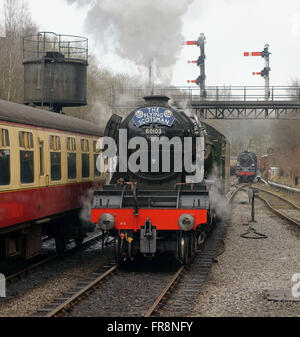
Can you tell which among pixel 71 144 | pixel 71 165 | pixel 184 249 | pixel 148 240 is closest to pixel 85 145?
pixel 71 144

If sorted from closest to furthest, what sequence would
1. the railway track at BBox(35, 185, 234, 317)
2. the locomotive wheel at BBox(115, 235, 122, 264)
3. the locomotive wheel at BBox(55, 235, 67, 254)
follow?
1. the railway track at BBox(35, 185, 234, 317)
2. the locomotive wheel at BBox(115, 235, 122, 264)
3. the locomotive wheel at BBox(55, 235, 67, 254)

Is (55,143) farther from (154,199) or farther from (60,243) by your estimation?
(60,243)

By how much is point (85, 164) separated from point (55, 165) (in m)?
1.92

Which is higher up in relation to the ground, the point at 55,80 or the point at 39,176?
the point at 55,80

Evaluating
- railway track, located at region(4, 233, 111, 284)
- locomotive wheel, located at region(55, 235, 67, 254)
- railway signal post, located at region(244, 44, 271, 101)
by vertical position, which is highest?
railway signal post, located at region(244, 44, 271, 101)

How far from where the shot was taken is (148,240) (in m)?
10.4

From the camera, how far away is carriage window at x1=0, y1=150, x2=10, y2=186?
8805 millimetres

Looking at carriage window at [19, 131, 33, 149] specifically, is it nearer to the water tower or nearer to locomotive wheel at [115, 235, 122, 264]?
locomotive wheel at [115, 235, 122, 264]

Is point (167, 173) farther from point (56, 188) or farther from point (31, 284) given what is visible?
point (31, 284)

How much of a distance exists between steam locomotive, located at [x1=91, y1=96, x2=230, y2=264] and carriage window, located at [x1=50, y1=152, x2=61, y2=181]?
3.25 feet

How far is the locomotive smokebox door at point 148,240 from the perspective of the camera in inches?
407

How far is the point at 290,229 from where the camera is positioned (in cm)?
1692

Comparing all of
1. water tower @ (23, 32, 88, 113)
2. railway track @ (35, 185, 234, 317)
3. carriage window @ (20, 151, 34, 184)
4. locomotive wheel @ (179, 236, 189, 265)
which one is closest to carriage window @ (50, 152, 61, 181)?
carriage window @ (20, 151, 34, 184)

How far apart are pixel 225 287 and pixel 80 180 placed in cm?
479
